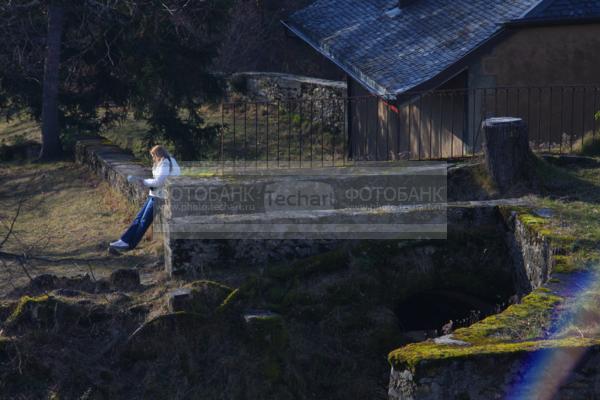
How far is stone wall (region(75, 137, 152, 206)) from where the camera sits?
14066 mm

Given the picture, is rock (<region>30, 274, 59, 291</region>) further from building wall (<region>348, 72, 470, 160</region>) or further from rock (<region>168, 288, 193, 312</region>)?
building wall (<region>348, 72, 470, 160</region>)

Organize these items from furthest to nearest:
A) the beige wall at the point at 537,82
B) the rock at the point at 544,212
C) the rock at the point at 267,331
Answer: the beige wall at the point at 537,82 < the rock at the point at 544,212 < the rock at the point at 267,331

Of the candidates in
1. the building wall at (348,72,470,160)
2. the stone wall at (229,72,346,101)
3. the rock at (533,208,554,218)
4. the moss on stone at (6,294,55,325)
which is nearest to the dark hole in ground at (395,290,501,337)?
the rock at (533,208,554,218)

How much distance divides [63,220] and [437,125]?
6.80 m

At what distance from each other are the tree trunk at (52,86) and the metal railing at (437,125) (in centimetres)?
324

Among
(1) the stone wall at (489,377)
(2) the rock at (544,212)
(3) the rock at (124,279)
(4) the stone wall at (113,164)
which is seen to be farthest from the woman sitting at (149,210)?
(1) the stone wall at (489,377)

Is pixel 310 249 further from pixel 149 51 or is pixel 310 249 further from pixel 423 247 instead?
pixel 149 51

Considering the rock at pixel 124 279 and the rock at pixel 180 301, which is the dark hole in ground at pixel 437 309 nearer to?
the rock at pixel 180 301

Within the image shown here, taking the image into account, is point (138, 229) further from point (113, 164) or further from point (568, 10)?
point (568, 10)

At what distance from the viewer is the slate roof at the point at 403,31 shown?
1631 cm

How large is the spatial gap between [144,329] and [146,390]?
56cm

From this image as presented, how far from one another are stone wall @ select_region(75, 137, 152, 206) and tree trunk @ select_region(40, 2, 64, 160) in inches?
32.3

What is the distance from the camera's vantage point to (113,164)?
16.0 m

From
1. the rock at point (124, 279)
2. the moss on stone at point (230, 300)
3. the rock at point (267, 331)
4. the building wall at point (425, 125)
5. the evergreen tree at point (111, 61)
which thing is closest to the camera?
the rock at point (267, 331)
